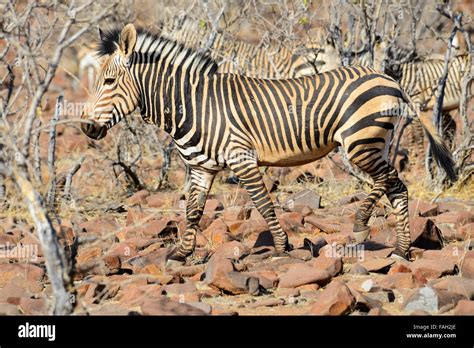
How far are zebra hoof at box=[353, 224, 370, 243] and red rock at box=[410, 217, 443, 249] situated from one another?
0.45 metres

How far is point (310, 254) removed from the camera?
7.25 meters

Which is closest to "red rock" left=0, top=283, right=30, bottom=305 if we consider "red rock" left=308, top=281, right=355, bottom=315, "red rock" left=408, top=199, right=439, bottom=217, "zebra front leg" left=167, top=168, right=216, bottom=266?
"zebra front leg" left=167, top=168, right=216, bottom=266

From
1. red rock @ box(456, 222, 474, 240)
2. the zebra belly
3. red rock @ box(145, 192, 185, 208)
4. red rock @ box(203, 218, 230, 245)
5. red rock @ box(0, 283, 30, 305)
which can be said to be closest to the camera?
red rock @ box(0, 283, 30, 305)

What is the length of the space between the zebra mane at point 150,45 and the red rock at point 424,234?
251 cm

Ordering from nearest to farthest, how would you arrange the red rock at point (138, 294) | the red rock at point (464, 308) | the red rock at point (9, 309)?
the red rock at point (464, 308)
the red rock at point (9, 309)
the red rock at point (138, 294)

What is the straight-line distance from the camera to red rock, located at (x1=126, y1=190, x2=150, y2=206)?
32.5 ft

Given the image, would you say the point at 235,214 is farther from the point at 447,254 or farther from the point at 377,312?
the point at 377,312

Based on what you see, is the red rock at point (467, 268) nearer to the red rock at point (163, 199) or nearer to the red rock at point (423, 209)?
the red rock at point (423, 209)

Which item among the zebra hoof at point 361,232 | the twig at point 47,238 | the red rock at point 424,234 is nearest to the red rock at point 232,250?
the zebra hoof at point 361,232

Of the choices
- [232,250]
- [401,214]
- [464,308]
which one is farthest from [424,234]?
[464,308]

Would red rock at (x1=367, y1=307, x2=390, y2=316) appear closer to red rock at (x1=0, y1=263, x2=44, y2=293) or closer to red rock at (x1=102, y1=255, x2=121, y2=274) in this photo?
red rock at (x1=102, y1=255, x2=121, y2=274)

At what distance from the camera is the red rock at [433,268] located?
645 centimetres

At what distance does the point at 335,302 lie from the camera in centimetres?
548

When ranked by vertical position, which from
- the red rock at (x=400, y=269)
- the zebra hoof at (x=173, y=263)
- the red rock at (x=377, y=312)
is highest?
the zebra hoof at (x=173, y=263)
